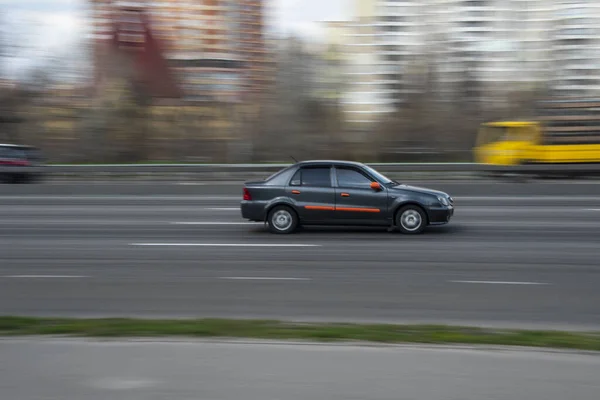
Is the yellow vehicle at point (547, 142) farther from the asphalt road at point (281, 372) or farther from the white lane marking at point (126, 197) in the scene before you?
the asphalt road at point (281, 372)

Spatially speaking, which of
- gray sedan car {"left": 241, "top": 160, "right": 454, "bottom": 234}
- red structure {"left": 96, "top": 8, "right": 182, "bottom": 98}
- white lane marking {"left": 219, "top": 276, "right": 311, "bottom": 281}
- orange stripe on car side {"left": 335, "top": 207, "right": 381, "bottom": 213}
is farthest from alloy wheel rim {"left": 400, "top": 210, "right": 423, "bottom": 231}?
red structure {"left": 96, "top": 8, "right": 182, "bottom": 98}

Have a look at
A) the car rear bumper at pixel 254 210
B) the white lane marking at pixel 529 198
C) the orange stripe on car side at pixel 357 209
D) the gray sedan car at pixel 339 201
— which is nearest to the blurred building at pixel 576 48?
the white lane marking at pixel 529 198

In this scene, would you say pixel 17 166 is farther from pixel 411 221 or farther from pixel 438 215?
pixel 438 215

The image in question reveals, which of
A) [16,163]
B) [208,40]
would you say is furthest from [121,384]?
[208,40]

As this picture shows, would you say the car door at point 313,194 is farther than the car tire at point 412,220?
Yes

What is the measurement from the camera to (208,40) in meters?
77.9

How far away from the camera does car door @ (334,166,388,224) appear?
14.2 metres

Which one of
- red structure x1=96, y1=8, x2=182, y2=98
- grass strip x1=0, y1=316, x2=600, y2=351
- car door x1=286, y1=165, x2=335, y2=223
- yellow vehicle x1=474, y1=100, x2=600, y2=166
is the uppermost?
red structure x1=96, y1=8, x2=182, y2=98

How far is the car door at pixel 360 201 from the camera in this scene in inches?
561

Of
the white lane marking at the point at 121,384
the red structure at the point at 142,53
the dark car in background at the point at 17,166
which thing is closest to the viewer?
the white lane marking at the point at 121,384

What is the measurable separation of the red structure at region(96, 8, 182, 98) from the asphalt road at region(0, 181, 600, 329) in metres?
36.1

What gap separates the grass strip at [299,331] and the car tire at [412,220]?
23.5ft

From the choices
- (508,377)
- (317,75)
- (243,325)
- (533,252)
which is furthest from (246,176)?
(317,75)

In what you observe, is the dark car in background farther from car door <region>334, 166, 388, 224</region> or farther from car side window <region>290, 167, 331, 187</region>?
car door <region>334, 166, 388, 224</region>
